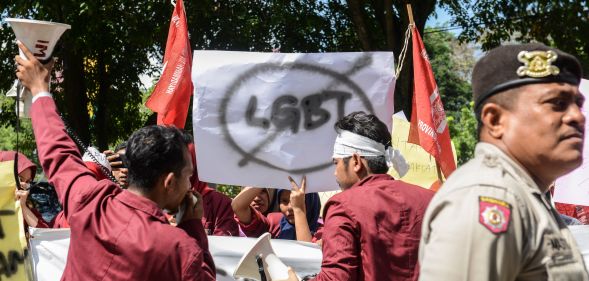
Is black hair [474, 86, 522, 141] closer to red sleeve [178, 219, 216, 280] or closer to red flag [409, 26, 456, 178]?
red sleeve [178, 219, 216, 280]

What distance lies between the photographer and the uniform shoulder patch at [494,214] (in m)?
1.89

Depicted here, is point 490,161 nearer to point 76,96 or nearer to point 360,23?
point 360,23

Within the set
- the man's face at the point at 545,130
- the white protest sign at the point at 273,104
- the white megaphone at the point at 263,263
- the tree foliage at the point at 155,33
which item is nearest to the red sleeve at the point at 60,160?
the white megaphone at the point at 263,263

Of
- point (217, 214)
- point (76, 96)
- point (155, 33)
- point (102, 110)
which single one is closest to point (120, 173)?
point (217, 214)

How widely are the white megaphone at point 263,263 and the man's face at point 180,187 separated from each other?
2.38 feet

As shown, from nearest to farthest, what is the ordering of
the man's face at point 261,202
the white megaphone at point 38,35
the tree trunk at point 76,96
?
1. the white megaphone at point 38,35
2. the man's face at point 261,202
3. the tree trunk at point 76,96

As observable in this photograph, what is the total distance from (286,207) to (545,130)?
4.33 metres

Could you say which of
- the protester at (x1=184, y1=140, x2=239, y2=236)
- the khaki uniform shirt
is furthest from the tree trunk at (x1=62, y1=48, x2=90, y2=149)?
the khaki uniform shirt

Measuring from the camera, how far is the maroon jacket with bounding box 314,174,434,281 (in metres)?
3.58

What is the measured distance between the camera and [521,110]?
2086mm

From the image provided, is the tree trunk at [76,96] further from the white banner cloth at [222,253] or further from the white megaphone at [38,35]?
the white megaphone at [38,35]

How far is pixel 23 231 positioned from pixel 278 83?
1800mm

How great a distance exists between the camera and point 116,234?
10.00 ft

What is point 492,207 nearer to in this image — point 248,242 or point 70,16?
point 248,242
